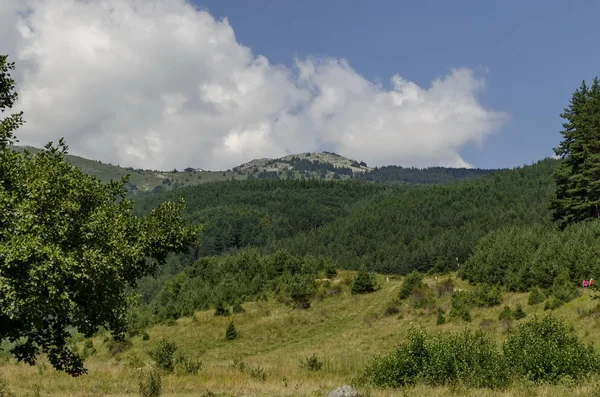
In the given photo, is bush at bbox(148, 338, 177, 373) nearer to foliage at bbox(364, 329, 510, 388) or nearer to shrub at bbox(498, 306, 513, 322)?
foliage at bbox(364, 329, 510, 388)

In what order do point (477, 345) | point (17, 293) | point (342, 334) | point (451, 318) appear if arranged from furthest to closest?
point (342, 334)
point (451, 318)
point (477, 345)
point (17, 293)

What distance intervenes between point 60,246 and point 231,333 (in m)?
45.4

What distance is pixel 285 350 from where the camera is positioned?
4897 centimetres

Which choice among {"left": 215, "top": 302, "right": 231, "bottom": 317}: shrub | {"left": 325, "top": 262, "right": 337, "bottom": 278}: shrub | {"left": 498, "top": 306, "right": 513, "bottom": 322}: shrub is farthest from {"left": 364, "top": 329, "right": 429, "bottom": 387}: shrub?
{"left": 325, "top": 262, "right": 337, "bottom": 278}: shrub

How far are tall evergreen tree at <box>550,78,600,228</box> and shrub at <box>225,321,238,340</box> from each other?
1962 inches

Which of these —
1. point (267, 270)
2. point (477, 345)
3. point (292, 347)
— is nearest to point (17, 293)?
point (477, 345)

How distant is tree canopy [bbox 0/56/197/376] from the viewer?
40.1 ft

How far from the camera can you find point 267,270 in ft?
270

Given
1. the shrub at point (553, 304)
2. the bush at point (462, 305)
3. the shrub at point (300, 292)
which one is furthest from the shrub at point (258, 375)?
the shrub at point (300, 292)

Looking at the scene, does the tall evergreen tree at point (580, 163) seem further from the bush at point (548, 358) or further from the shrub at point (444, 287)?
the bush at point (548, 358)

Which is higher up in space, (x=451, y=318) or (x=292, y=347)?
(x=451, y=318)

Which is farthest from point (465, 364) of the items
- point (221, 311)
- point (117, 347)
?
point (221, 311)

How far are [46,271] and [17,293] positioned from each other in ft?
3.00

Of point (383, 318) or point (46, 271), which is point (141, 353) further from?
point (46, 271)
